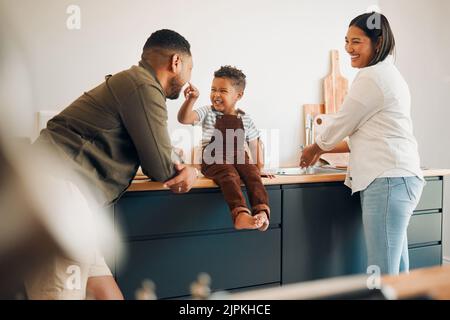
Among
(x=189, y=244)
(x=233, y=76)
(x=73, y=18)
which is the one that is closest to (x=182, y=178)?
(x=189, y=244)

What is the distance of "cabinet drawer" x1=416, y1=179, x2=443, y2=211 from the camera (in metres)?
1.73

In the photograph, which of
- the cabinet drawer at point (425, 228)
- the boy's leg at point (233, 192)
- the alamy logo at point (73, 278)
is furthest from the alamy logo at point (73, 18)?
the cabinet drawer at point (425, 228)

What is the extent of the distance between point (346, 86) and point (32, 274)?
65.4 inches

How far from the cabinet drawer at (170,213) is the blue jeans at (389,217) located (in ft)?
1.40

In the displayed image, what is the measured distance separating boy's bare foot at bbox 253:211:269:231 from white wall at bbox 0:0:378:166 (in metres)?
0.58

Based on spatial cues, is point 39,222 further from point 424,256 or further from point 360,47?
point 424,256

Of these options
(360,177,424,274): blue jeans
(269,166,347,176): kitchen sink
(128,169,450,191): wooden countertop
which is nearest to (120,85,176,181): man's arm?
(128,169,450,191): wooden countertop

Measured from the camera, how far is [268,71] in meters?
1.95

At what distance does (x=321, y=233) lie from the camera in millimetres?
1572

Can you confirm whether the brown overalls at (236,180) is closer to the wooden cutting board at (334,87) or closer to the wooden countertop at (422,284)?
the wooden cutting board at (334,87)

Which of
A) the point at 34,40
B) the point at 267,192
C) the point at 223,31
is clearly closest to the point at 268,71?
the point at 223,31

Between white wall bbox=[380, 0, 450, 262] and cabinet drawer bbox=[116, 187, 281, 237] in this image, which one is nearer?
cabinet drawer bbox=[116, 187, 281, 237]

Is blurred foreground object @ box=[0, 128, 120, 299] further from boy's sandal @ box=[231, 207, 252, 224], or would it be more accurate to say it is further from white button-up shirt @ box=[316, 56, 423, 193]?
white button-up shirt @ box=[316, 56, 423, 193]

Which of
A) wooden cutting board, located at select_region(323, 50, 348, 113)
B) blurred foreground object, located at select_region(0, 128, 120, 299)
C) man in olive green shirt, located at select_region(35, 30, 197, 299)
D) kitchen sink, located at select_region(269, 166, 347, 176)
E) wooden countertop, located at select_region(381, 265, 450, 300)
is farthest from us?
wooden cutting board, located at select_region(323, 50, 348, 113)
